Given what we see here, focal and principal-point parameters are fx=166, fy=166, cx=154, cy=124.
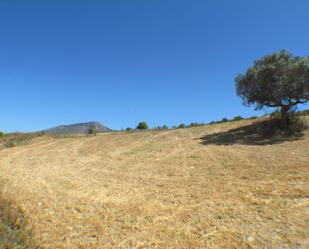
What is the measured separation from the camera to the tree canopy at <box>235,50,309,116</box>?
852cm

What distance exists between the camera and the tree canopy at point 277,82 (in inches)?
336

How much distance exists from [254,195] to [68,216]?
10.1 feet

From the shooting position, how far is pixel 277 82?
868cm

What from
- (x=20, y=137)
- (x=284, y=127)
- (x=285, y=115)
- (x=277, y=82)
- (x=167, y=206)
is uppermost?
(x=277, y=82)

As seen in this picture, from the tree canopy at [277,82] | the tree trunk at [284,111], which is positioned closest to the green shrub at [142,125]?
the tree canopy at [277,82]

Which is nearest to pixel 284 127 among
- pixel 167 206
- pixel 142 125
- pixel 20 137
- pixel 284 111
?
pixel 284 111

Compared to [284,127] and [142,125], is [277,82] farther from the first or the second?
[142,125]

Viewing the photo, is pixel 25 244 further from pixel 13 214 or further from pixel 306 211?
pixel 306 211

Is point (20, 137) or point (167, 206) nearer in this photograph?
point (167, 206)

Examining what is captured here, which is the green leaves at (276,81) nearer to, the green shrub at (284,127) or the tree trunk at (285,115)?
the tree trunk at (285,115)

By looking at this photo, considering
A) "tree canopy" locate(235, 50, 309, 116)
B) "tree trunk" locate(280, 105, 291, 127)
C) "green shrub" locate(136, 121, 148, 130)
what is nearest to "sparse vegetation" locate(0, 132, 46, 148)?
"green shrub" locate(136, 121, 148, 130)

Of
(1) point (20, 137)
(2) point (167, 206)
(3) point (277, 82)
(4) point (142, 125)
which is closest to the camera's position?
(2) point (167, 206)

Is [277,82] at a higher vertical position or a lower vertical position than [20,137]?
higher

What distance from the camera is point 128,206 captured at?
110 inches
